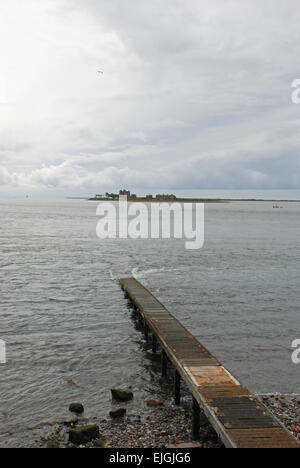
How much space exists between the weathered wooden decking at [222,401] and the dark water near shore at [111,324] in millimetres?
1581

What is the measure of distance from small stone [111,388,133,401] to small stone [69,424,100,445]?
7.05 feet

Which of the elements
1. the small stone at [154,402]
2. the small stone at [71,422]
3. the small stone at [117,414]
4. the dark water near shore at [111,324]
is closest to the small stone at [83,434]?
the small stone at [71,422]

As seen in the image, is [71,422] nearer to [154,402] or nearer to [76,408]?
[76,408]

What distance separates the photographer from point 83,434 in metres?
10.0

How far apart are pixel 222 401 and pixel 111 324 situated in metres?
10.7

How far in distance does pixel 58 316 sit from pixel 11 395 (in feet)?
27.1

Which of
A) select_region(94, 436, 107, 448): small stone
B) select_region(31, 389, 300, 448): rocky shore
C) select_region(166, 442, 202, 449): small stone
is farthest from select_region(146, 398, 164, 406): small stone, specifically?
select_region(94, 436, 107, 448): small stone

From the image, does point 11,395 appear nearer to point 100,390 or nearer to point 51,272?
point 100,390

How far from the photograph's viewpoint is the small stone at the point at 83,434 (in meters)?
9.98

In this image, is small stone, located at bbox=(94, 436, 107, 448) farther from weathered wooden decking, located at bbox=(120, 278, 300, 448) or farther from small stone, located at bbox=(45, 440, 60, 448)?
weathered wooden decking, located at bbox=(120, 278, 300, 448)

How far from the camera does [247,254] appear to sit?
46125 mm

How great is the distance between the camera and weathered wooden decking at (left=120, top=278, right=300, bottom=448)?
340 inches

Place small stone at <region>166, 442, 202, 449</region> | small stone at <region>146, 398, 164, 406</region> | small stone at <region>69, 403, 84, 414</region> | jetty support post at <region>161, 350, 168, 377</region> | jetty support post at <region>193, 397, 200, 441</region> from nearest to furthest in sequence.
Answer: small stone at <region>166, 442, 202, 449</region>
jetty support post at <region>193, 397, 200, 441</region>
small stone at <region>69, 403, 84, 414</region>
small stone at <region>146, 398, 164, 406</region>
jetty support post at <region>161, 350, 168, 377</region>
